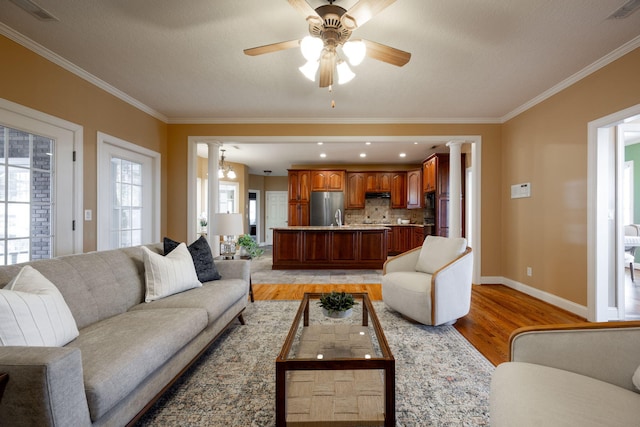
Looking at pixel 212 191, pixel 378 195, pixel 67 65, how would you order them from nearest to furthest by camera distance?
pixel 67 65
pixel 212 191
pixel 378 195

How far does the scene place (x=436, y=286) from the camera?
2652 millimetres

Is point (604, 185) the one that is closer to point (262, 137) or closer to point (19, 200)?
point (262, 137)

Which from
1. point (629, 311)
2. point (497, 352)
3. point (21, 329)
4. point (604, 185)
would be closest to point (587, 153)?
point (604, 185)

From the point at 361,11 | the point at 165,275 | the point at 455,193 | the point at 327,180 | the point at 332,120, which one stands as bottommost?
the point at 165,275

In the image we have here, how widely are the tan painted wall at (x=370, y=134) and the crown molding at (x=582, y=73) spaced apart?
60cm

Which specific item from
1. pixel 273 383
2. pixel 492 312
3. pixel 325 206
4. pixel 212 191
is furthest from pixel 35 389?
pixel 325 206

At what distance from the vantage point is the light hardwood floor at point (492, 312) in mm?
2465

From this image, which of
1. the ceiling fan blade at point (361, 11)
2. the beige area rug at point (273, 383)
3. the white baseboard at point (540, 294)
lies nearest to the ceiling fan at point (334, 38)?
the ceiling fan blade at point (361, 11)

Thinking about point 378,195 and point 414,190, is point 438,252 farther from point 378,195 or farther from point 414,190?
point 378,195

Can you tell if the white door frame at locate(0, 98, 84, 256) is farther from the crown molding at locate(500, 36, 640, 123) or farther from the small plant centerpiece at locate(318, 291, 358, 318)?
the crown molding at locate(500, 36, 640, 123)

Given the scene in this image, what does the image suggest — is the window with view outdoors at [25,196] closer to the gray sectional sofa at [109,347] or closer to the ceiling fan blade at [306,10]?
the gray sectional sofa at [109,347]

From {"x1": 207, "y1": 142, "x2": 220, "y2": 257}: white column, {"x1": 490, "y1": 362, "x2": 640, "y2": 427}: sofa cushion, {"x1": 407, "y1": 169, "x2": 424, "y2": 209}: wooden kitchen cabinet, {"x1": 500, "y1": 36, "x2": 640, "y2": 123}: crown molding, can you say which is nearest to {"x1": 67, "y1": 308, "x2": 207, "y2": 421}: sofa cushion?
{"x1": 490, "y1": 362, "x2": 640, "y2": 427}: sofa cushion

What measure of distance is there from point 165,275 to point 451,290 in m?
2.52

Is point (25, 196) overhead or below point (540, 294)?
overhead
